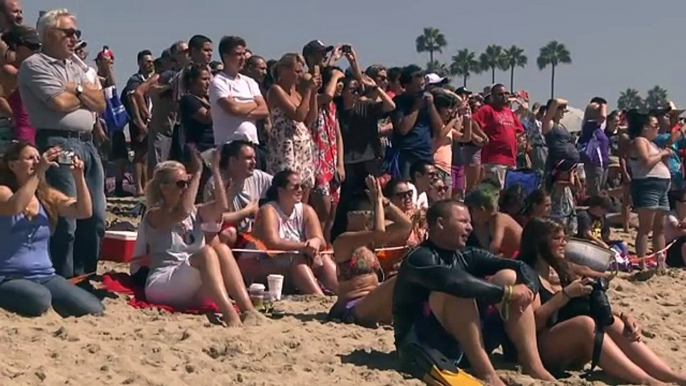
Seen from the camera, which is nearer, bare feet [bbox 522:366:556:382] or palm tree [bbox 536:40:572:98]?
bare feet [bbox 522:366:556:382]

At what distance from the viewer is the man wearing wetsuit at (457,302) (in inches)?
214

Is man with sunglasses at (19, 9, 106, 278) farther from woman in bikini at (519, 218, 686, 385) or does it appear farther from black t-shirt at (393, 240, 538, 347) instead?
woman in bikini at (519, 218, 686, 385)

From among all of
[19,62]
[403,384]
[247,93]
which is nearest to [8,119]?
[19,62]

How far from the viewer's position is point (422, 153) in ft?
31.7

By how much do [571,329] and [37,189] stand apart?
325cm

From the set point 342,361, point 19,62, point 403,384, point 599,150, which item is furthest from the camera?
point 599,150

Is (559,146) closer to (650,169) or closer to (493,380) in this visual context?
(650,169)

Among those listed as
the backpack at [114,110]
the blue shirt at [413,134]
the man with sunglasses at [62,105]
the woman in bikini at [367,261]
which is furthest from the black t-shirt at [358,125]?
the man with sunglasses at [62,105]

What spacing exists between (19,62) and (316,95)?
2.31m

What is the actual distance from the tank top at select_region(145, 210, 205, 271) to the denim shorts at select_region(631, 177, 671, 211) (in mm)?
4843

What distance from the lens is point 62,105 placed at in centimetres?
663

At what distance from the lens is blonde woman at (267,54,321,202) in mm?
8266

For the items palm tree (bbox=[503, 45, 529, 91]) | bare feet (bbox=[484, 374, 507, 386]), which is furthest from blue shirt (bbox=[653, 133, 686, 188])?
palm tree (bbox=[503, 45, 529, 91])

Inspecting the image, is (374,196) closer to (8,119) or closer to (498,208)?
(498,208)
